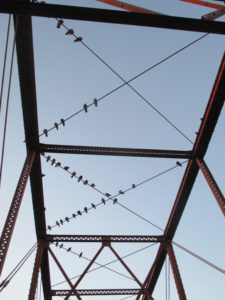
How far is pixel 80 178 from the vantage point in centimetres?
1284

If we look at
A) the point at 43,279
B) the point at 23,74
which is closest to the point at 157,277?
the point at 43,279

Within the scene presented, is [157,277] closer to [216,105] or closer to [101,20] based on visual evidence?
[216,105]

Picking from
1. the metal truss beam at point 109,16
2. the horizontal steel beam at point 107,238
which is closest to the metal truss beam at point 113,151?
the horizontal steel beam at point 107,238

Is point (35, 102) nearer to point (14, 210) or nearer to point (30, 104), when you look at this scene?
point (30, 104)

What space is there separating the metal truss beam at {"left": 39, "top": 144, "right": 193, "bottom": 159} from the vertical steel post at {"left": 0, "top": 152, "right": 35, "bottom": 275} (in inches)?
24.9

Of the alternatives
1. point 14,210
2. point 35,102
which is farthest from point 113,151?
point 14,210

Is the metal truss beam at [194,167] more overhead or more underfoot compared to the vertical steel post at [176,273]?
more overhead

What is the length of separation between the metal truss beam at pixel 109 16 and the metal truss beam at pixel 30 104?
161 millimetres

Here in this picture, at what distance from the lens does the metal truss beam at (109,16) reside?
207 inches

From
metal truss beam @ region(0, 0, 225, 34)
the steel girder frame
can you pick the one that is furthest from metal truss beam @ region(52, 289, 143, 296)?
metal truss beam @ region(0, 0, 225, 34)

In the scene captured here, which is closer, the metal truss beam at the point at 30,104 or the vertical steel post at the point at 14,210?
the vertical steel post at the point at 14,210

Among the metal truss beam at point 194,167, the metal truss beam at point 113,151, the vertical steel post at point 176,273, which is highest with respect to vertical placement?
the metal truss beam at point 113,151

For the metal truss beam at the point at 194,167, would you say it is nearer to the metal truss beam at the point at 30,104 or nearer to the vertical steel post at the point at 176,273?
the vertical steel post at the point at 176,273

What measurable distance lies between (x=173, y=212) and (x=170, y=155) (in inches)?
95.1
